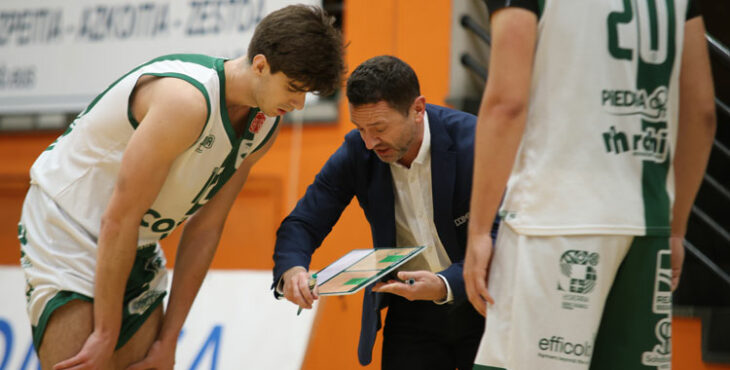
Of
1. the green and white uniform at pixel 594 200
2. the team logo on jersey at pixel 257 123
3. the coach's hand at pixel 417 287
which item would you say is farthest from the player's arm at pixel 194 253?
the green and white uniform at pixel 594 200

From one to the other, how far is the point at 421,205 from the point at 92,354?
94 centimetres

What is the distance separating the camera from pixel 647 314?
1.32 metres

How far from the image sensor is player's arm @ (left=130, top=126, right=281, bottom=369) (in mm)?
2053

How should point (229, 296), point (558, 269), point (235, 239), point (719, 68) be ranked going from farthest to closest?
point (235, 239) → point (719, 68) → point (229, 296) → point (558, 269)

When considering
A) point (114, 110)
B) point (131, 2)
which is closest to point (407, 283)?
point (114, 110)

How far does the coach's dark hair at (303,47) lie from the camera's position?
1.74 metres

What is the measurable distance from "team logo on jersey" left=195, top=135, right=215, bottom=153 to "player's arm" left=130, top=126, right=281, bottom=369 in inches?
10.4

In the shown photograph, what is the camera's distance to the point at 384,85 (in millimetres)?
2033

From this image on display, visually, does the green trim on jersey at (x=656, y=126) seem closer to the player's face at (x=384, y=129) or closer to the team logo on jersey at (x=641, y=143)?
the team logo on jersey at (x=641, y=143)

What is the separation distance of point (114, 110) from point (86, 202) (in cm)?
24

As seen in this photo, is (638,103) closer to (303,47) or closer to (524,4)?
(524,4)

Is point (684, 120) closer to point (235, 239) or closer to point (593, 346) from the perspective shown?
point (593, 346)

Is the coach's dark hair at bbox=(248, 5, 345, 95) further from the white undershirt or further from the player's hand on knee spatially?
the player's hand on knee

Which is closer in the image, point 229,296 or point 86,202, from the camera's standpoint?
point 86,202
